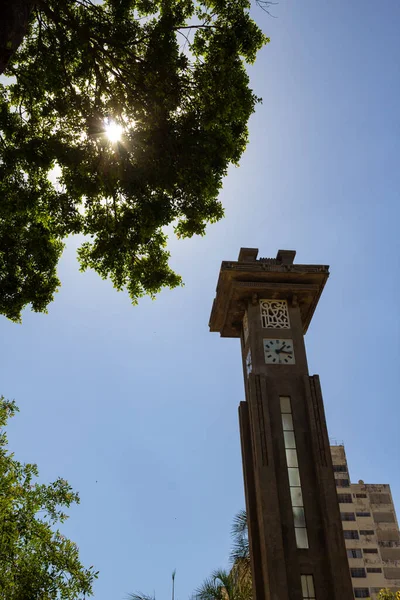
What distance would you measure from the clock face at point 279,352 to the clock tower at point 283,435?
0.04 meters

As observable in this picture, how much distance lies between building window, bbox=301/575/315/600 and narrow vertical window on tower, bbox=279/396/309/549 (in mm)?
914

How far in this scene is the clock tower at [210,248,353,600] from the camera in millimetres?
17547

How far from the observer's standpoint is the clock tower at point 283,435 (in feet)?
57.6

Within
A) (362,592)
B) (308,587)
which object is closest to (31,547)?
(308,587)

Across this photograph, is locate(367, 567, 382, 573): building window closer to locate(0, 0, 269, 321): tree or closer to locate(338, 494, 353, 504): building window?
locate(338, 494, 353, 504): building window

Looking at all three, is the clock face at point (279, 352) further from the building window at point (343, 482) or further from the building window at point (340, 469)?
the building window at point (343, 482)

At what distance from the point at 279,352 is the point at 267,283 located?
3.18 metres

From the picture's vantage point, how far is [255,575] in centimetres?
1819

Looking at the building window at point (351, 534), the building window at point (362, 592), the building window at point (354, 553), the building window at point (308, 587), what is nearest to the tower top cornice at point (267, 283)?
the building window at point (308, 587)

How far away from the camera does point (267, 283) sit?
23.7 m

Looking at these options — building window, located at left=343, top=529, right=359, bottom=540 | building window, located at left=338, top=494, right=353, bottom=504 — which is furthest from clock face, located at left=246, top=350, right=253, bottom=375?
building window, located at left=338, top=494, right=353, bottom=504

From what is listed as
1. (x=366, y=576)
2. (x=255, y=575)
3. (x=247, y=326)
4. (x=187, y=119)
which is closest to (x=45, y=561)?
(x=255, y=575)

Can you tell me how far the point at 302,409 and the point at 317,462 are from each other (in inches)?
85.7

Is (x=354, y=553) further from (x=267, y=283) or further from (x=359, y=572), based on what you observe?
(x=267, y=283)
